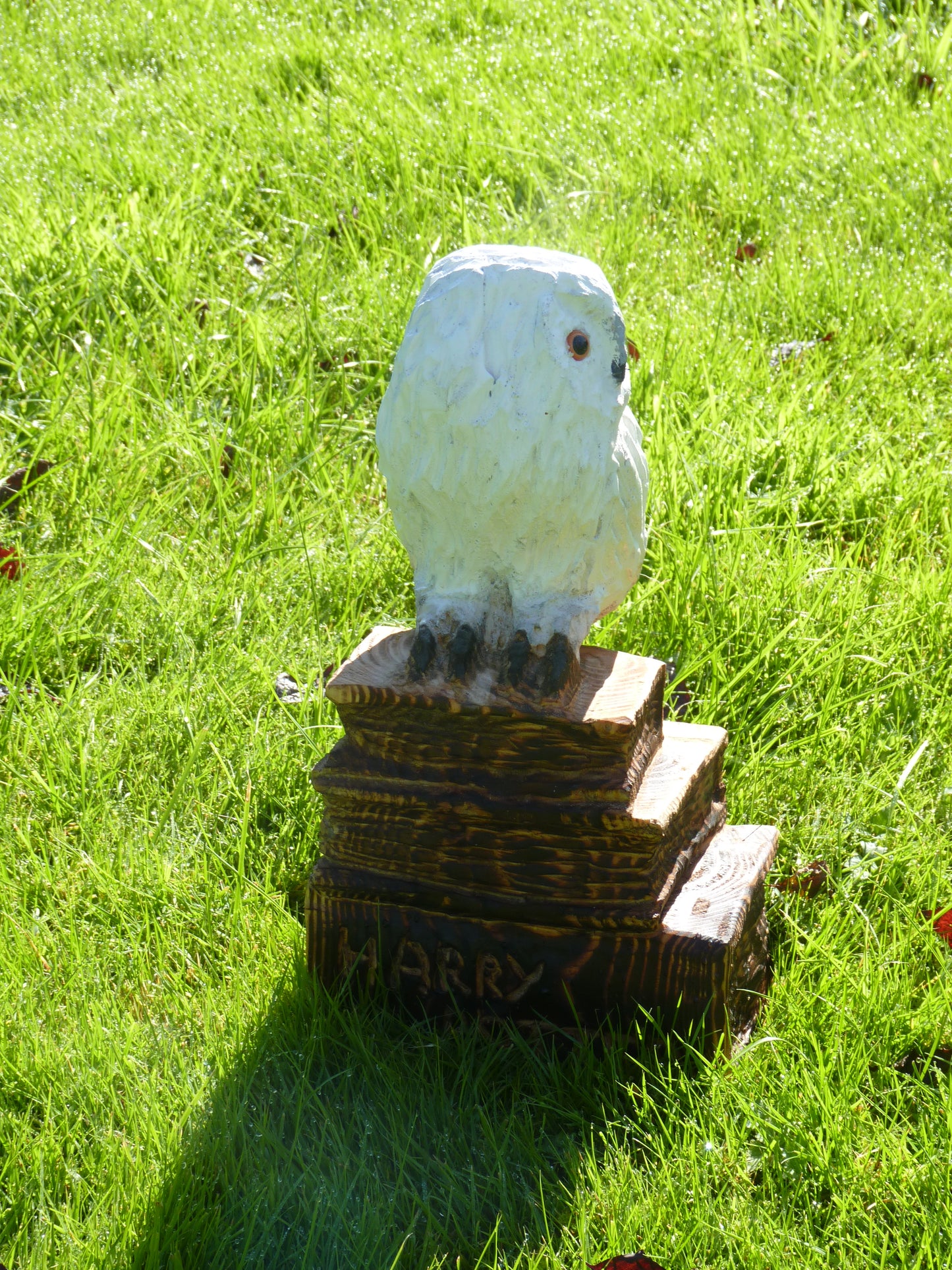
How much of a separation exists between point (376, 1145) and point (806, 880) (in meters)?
1.11

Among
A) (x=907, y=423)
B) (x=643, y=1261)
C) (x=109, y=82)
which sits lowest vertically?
(x=643, y=1261)

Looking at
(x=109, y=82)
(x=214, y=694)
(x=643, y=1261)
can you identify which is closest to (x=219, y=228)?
(x=109, y=82)

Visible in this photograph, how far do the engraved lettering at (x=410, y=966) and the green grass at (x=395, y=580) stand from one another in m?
0.09

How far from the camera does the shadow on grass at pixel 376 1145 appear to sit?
2051mm

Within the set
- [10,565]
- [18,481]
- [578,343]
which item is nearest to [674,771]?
[578,343]

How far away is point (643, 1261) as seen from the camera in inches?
72.7

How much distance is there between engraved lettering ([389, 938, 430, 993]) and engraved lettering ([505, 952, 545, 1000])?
16 centimetres

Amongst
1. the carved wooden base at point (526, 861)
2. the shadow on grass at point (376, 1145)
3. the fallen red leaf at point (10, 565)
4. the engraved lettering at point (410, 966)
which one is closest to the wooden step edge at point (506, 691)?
the carved wooden base at point (526, 861)

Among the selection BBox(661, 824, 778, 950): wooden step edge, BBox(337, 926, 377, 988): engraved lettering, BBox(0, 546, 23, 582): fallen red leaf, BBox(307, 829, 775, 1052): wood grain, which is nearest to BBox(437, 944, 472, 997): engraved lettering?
BBox(307, 829, 775, 1052): wood grain

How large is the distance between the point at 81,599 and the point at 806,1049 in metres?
2.12

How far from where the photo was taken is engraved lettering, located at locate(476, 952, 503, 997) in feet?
7.97

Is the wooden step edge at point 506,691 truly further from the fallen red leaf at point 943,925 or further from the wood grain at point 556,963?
the fallen red leaf at point 943,925

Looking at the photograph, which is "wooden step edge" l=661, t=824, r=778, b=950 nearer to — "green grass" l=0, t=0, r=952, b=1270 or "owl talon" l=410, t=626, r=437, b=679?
"green grass" l=0, t=0, r=952, b=1270

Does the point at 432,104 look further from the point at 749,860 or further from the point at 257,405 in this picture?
the point at 749,860
